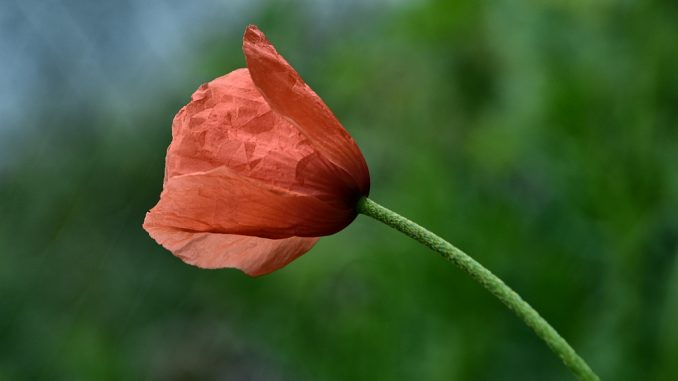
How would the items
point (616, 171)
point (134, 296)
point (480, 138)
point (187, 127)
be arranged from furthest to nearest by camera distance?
1. point (134, 296)
2. point (480, 138)
3. point (616, 171)
4. point (187, 127)

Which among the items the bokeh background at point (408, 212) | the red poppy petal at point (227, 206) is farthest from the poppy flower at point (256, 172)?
the bokeh background at point (408, 212)

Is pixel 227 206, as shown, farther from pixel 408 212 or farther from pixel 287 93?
pixel 408 212

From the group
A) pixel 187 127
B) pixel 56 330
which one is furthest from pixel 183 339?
pixel 187 127

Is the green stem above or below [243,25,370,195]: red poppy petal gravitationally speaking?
below

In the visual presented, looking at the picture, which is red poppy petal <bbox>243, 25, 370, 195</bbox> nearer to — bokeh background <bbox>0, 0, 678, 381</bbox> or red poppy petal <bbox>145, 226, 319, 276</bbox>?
red poppy petal <bbox>145, 226, 319, 276</bbox>

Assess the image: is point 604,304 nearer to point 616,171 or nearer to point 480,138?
point 616,171

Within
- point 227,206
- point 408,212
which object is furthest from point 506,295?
point 408,212

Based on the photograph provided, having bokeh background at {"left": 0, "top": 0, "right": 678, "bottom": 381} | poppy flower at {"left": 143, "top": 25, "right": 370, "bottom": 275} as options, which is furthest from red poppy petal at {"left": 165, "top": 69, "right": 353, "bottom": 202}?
bokeh background at {"left": 0, "top": 0, "right": 678, "bottom": 381}

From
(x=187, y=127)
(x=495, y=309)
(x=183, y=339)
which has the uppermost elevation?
(x=187, y=127)
